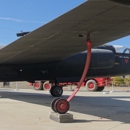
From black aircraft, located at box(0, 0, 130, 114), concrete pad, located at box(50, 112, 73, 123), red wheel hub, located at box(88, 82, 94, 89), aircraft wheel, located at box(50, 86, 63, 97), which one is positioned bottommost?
concrete pad, located at box(50, 112, 73, 123)

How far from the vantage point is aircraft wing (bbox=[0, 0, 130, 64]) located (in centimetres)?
523

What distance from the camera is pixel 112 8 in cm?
511

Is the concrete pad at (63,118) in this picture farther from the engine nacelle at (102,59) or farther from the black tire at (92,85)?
the black tire at (92,85)

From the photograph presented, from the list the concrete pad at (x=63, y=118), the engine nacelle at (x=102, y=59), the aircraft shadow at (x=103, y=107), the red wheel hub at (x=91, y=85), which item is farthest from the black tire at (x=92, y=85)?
the concrete pad at (x=63, y=118)

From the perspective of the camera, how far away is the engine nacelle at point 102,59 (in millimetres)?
13664

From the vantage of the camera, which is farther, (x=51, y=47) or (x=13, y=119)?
(x=51, y=47)

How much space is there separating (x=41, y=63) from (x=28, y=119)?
6.67 meters

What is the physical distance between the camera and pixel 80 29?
688cm

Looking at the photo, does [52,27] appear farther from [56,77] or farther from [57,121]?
[56,77]

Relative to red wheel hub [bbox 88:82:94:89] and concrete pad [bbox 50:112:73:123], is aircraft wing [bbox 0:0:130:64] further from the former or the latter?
red wheel hub [bbox 88:82:94:89]

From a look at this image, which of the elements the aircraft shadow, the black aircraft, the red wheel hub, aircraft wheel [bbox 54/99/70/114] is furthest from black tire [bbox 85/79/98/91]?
aircraft wheel [bbox 54/99/70/114]

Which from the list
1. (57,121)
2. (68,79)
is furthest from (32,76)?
(57,121)

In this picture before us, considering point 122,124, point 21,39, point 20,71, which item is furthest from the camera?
point 20,71

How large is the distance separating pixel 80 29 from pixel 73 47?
261cm
